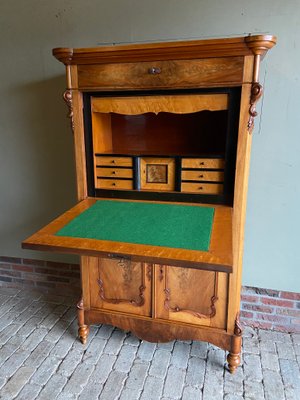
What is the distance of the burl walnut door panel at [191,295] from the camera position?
1.69 m

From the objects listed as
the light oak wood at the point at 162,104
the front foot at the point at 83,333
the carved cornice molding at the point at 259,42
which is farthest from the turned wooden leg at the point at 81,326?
the carved cornice molding at the point at 259,42

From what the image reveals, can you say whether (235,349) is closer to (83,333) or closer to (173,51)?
(83,333)

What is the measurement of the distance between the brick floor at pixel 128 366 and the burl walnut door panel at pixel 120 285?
302 millimetres

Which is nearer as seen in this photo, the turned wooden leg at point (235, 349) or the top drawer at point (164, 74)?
the top drawer at point (164, 74)

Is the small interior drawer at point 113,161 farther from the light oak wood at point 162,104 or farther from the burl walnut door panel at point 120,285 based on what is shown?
the burl walnut door panel at point 120,285

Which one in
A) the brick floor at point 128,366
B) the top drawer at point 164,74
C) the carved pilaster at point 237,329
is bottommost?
the brick floor at point 128,366

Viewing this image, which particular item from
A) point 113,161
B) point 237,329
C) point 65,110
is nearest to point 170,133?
point 113,161

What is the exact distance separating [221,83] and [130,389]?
5.21ft

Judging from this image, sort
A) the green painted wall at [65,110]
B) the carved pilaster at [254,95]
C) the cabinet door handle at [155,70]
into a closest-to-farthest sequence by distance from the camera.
Result: the carved pilaster at [254,95]
the cabinet door handle at [155,70]
the green painted wall at [65,110]

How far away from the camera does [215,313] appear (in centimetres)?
171

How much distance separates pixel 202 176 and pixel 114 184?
0.49 metres

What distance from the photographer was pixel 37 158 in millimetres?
2258

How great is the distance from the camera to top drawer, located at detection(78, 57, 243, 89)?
1.43m

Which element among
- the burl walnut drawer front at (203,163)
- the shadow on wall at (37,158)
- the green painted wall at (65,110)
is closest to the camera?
the burl walnut drawer front at (203,163)
